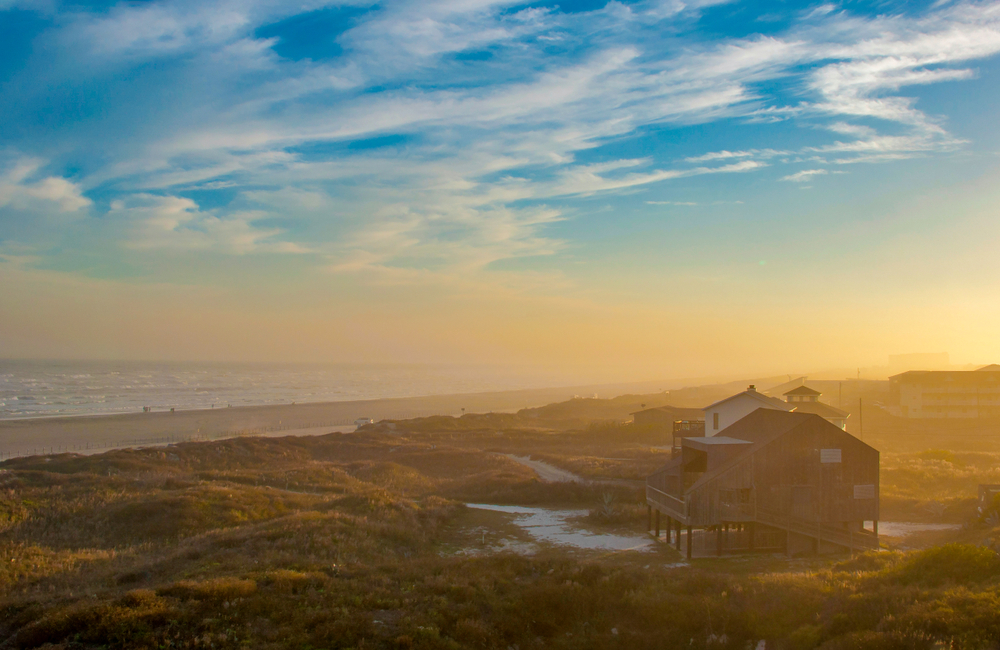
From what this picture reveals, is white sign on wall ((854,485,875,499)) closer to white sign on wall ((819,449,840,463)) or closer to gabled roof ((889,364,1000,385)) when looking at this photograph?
white sign on wall ((819,449,840,463))

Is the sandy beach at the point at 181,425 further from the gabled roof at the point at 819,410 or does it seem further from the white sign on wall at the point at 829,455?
the white sign on wall at the point at 829,455

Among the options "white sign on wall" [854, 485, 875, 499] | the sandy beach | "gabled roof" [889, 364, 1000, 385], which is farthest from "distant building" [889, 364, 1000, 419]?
the sandy beach

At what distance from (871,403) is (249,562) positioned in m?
113

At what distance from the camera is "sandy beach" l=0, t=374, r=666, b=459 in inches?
2793

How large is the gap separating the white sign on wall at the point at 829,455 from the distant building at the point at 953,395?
76.1m

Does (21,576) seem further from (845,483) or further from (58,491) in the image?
(845,483)

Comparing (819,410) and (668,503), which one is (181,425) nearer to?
(668,503)

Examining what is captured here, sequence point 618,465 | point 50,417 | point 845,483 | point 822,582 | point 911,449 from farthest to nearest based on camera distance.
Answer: point 50,417 < point 911,449 < point 618,465 < point 845,483 < point 822,582

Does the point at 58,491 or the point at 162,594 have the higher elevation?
the point at 162,594

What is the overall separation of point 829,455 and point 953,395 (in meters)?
78.8

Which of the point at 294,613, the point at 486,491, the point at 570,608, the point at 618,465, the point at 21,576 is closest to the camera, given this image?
the point at 294,613

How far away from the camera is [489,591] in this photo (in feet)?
60.0

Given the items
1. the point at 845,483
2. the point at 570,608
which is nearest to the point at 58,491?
the point at 570,608

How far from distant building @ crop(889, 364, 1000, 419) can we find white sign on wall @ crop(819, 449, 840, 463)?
250 ft
